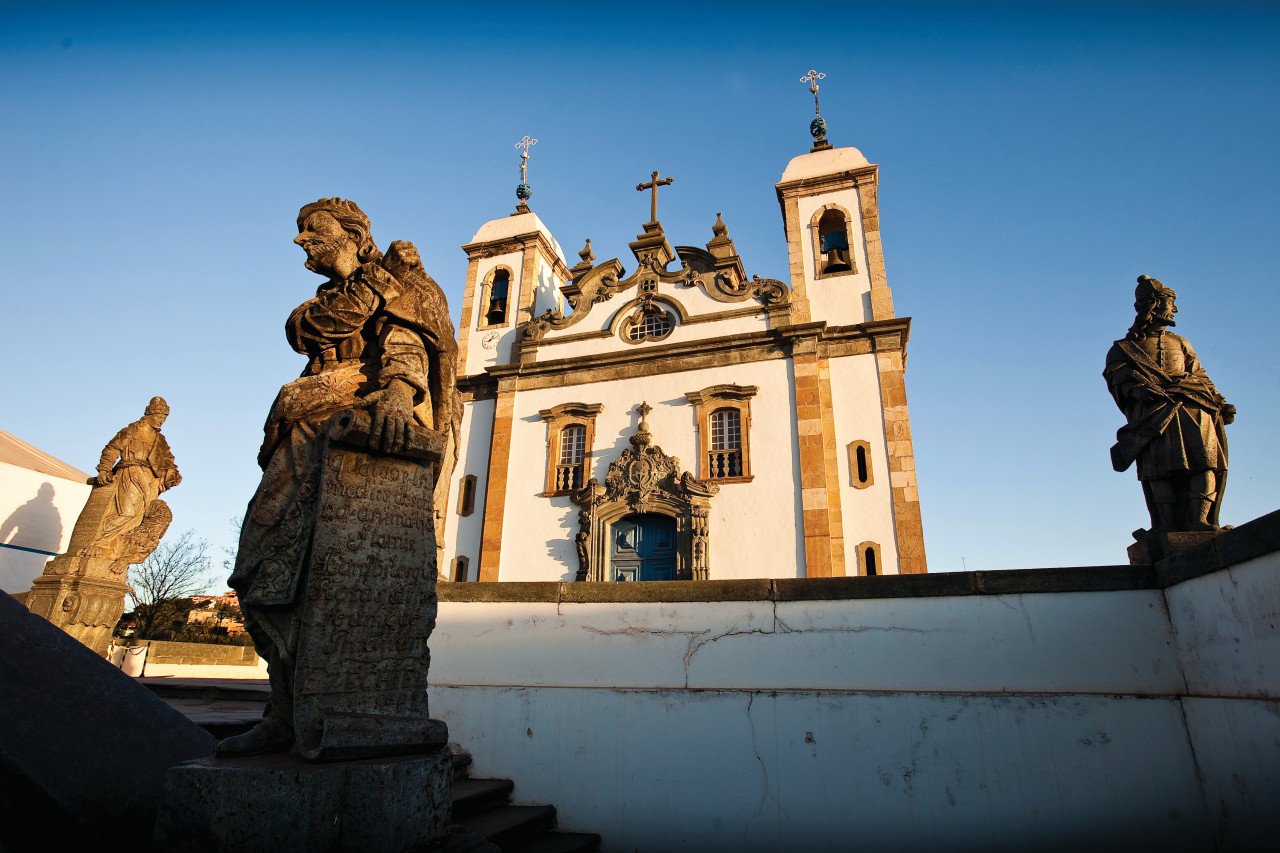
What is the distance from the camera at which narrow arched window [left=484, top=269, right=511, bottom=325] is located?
19688mm

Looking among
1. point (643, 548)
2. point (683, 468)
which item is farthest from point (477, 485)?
point (683, 468)

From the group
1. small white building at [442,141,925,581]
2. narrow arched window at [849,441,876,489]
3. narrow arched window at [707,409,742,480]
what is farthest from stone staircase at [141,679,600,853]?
narrow arched window at [849,441,876,489]

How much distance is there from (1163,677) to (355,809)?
4.43 meters

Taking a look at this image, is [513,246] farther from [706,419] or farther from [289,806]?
[289,806]

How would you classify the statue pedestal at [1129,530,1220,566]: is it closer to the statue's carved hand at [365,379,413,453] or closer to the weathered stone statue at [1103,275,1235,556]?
the weathered stone statue at [1103,275,1235,556]

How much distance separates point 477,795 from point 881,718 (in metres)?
2.48

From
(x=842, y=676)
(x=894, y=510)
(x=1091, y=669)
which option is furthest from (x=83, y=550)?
(x=894, y=510)

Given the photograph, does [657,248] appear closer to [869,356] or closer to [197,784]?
[869,356]

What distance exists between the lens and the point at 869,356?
15.0 m

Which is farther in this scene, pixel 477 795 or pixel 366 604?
pixel 477 795

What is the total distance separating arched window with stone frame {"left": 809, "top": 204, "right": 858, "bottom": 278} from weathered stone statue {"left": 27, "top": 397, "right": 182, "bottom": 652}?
13.8 meters

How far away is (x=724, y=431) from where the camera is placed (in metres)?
15.3

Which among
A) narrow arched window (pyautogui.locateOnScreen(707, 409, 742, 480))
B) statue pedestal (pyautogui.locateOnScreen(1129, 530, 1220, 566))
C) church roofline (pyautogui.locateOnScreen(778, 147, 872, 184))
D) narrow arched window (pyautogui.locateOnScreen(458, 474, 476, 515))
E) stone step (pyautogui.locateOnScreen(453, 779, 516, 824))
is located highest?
church roofline (pyautogui.locateOnScreen(778, 147, 872, 184))

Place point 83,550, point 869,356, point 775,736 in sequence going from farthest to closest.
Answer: point 869,356 → point 83,550 → point 775,736
